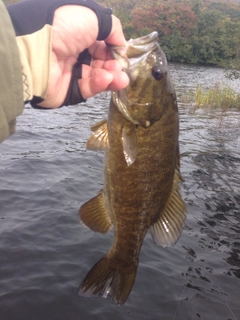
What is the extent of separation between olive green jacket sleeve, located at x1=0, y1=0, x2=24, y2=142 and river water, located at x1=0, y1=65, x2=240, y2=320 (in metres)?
3.10

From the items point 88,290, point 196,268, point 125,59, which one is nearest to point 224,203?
point 196,268

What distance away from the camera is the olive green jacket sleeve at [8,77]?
60.3 inches

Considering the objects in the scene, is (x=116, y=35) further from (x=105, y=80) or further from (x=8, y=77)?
(x=8, y=77)

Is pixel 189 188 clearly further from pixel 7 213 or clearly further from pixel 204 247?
pixel 7 213

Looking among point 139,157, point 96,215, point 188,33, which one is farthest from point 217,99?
point 188,33

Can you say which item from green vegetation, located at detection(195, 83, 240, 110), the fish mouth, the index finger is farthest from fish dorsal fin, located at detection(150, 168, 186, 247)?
green vegetation, located at detection(195, 83, 240, 110)

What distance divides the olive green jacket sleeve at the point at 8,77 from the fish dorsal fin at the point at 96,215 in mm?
1261

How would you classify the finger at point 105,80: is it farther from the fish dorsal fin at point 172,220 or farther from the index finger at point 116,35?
the fish dorsal fin at point 172,220

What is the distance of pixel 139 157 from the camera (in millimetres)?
2404

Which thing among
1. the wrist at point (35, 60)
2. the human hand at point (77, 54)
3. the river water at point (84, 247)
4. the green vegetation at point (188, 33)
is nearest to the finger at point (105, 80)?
the human hand at point (77, 54)

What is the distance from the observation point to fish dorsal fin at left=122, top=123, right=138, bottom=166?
2.36 m

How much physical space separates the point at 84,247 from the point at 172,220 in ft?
9.56

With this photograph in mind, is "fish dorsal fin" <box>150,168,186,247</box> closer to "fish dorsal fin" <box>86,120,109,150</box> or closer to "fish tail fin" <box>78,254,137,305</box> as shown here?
"fish tail fin" <box>78,254,137,305</box>

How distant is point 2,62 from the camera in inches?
59.7
